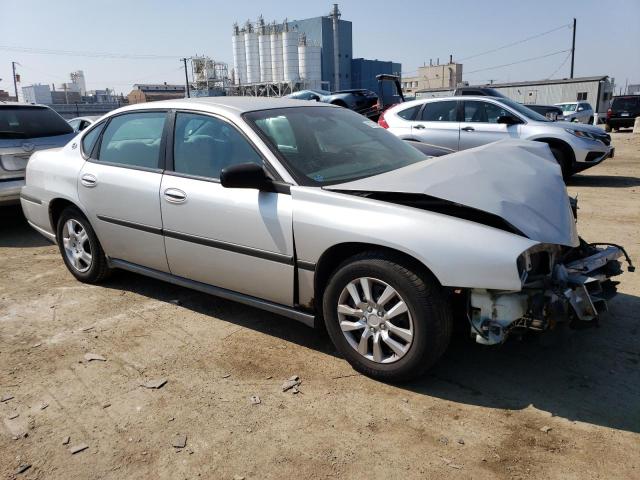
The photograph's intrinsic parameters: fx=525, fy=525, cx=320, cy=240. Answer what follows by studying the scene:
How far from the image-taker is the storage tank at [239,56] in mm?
67812

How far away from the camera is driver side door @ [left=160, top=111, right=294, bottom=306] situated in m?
3.31

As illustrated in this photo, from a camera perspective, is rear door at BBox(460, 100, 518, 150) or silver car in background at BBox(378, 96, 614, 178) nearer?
silver car in background at BBox(378, 96, 614, 178)

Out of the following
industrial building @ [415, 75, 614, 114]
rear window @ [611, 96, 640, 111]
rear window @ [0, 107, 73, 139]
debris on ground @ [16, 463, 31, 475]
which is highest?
industrial building @ [415, 75, 614, 114]

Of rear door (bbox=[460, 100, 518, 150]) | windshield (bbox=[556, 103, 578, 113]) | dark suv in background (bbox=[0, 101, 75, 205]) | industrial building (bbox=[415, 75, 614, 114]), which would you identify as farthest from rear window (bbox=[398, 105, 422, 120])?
industrial building (bbox=[415, 75, 614, 114])

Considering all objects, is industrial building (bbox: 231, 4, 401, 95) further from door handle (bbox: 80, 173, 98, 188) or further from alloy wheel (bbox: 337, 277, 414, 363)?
alloy wheel (bbox: 337, 277, 414, 363)

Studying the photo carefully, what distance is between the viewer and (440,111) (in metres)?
9.92

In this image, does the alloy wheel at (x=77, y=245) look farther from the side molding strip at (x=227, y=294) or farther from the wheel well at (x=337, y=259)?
the wheel well at (x=337, y=259)

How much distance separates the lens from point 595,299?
296 centimetres

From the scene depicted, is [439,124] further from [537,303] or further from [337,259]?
[537,303]

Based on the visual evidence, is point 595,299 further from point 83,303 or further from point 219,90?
point 219,90

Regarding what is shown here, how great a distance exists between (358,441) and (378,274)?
0.87 m

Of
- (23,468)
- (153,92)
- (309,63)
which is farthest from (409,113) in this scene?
(153,92)

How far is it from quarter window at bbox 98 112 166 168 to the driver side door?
0.21 metres

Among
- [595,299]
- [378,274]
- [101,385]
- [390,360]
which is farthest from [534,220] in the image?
[101,385]
